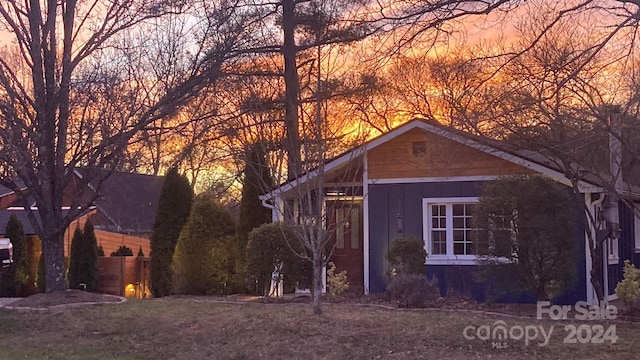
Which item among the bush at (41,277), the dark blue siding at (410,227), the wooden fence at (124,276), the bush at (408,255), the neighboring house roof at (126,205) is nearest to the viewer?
the bush at (408,255)

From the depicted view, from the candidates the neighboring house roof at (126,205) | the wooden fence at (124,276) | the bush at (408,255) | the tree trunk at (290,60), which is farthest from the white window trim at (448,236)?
the neighboring house roof at (126,205)

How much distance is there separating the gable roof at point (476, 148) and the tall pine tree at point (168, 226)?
442 centimetres

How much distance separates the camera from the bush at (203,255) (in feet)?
58.2

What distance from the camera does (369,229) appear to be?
16.9m

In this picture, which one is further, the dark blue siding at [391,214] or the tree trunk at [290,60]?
the tree trunk at [290,60]

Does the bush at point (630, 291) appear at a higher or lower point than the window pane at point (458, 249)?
lower

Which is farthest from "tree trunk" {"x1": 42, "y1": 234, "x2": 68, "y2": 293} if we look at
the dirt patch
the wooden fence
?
the wooden fence

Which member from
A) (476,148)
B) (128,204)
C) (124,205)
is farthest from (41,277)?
(476,148)

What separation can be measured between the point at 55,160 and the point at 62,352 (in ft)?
20.2

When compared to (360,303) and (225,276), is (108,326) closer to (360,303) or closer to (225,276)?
(360,303)

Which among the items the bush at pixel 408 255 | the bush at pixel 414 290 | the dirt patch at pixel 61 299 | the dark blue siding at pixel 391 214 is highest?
Result: the dark blue siding at pixel 391 214

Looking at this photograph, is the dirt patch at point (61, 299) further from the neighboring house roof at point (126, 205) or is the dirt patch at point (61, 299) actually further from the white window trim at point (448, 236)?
the neighboring house roof at point (126, 205)

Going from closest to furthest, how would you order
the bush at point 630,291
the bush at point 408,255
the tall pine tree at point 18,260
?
the bush at point 630,291 → the bush at point 408,255 → the tall pine tree at point 18,260

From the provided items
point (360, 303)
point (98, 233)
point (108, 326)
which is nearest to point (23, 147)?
point (108, 326)
